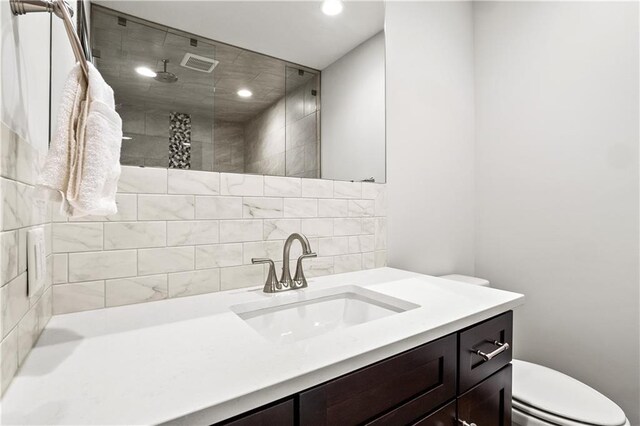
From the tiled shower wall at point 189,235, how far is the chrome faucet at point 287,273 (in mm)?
103

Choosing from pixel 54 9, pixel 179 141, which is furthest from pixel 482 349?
pixel 54 9

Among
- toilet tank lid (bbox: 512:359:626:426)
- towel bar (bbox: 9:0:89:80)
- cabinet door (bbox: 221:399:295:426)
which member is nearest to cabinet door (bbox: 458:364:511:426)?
toilet tank lid (bbox: 512:359:626:426)

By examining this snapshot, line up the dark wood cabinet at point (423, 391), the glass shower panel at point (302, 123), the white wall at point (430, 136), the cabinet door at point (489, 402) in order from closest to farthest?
the dark wood cabinet at point (423, 391) → the cabinet door at point (489, 402) → the glass shower panel at point (302, 123) → the white wall at point (430, 136)

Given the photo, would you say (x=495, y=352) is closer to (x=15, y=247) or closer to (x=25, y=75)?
(x=15, y=247)

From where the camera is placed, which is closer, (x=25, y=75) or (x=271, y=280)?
(x=25, y=75)

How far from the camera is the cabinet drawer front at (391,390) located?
58 cm

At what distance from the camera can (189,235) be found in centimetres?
103

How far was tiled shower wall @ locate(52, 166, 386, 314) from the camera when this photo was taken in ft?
2.91

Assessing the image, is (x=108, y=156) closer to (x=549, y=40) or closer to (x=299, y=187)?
(x=299, y=187)

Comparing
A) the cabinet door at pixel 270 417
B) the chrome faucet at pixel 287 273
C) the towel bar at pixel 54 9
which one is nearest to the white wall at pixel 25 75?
the towel bar at pixel 54 9

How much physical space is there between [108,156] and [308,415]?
1.89 ft

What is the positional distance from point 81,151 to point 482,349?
3.45ft

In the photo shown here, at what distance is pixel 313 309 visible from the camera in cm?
108

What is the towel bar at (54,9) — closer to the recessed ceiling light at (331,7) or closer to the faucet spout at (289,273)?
the faucet spout at (289,273)
